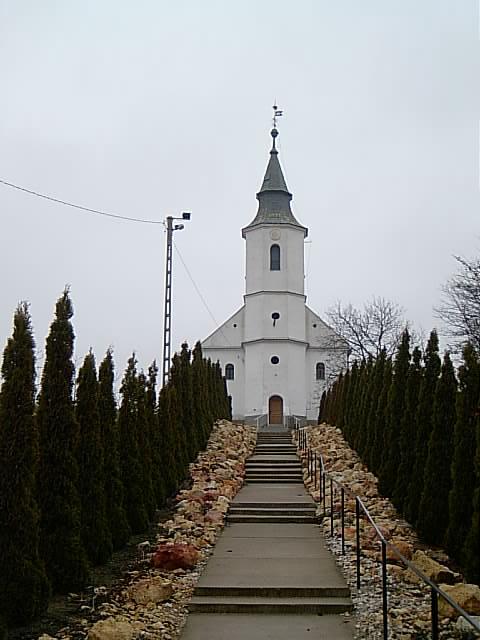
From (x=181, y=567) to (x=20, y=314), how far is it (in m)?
3.81

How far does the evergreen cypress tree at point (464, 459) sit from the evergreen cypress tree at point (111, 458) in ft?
14.3

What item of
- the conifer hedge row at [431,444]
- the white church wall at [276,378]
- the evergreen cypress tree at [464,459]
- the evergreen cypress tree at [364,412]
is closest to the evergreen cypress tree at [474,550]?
the conifer hedge row at [431,444]

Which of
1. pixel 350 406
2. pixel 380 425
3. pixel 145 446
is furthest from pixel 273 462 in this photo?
pixel 145 446

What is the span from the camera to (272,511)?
46.4 ft

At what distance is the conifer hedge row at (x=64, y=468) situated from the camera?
7.41m

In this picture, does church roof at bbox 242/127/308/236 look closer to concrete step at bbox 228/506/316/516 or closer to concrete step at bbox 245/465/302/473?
concrete step at bbox 245/465/302/473

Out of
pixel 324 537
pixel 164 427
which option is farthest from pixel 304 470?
pixel 324 537

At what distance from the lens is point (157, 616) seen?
767 centimetres

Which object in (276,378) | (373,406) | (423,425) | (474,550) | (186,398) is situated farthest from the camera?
(276,378)

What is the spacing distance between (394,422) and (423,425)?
2.38 meters

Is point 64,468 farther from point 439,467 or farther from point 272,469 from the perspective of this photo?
point 272,469

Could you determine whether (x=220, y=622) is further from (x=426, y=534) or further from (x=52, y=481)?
(x=426, y=534)

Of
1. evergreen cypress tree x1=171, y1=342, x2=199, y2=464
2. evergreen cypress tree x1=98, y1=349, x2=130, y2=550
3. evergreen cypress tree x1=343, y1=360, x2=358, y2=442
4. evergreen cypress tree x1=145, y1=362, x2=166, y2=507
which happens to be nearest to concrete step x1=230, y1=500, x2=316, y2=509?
evergreen cypress tree x1=145, y1=362, x2=166, y2=507

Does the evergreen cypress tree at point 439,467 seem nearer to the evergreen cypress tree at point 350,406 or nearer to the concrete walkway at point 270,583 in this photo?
the concrete walkway at point 270,583
